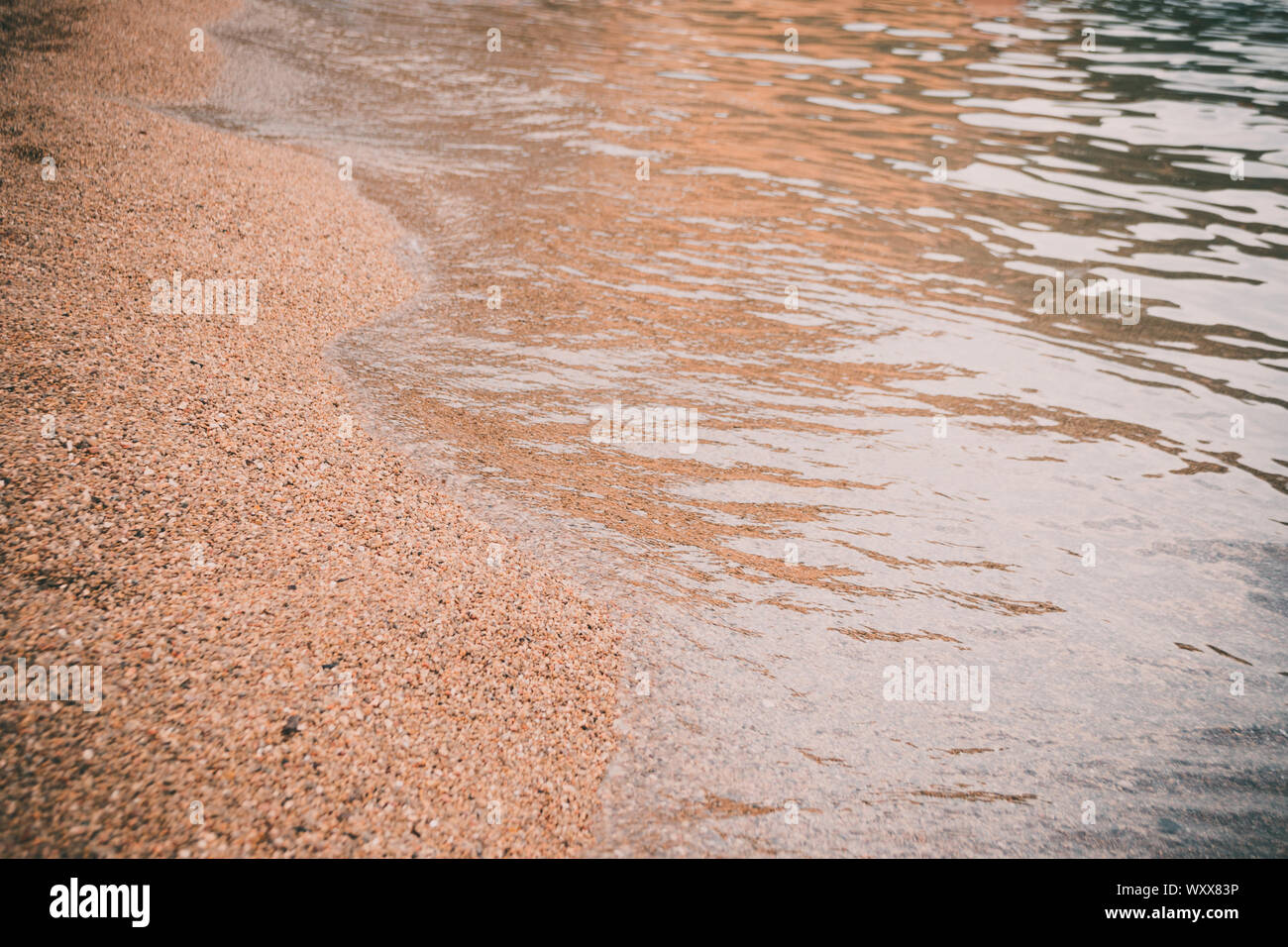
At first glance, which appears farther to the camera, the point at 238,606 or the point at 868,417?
the point at 868,417

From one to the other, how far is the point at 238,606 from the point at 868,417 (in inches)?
174

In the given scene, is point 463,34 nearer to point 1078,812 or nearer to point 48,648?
point 48,648

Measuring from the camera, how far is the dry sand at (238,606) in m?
2.59

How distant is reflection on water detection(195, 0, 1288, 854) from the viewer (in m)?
3.30

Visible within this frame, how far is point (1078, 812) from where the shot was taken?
3.15 m

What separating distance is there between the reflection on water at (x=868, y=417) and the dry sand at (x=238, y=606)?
16.9 inches

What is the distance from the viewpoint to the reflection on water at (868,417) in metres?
3.30

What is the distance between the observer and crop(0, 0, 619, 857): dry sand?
2.59m

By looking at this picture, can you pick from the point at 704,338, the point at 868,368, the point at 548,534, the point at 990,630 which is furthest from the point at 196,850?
the point at 868,368

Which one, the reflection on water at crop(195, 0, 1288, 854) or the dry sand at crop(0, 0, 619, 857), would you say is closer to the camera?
the dry sand at crop(0, 0, 619, 857)

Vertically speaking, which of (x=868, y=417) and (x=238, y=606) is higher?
(x=868, y=417)

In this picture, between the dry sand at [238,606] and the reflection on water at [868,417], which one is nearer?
the dry sand at [238,606]

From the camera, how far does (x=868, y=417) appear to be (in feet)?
18.7

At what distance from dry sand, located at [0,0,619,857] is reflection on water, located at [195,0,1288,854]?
0.43 metres
